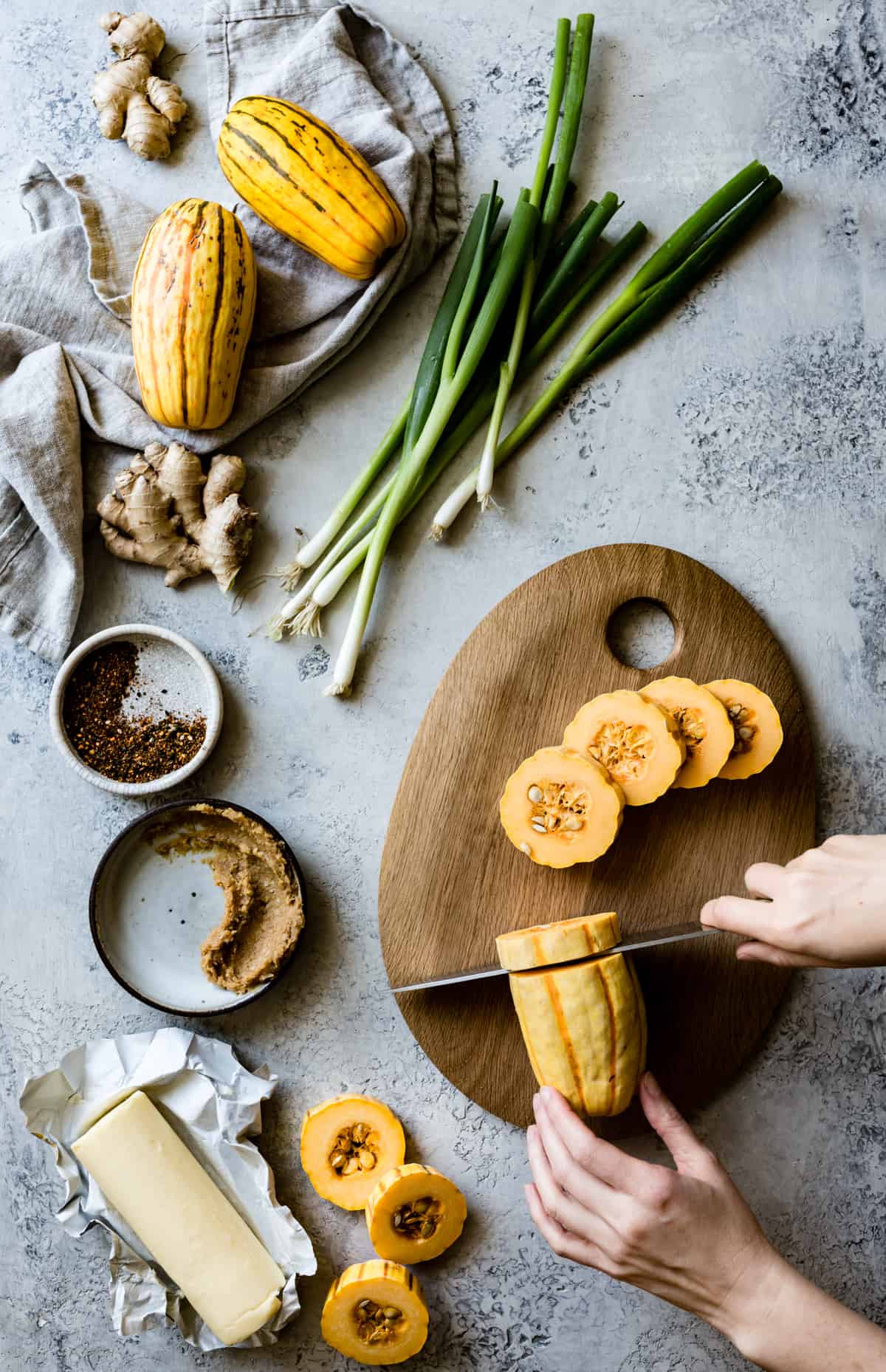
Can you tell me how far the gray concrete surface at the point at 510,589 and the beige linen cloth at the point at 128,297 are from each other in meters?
0.07

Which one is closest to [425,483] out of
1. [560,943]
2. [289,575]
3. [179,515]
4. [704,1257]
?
[289,575]

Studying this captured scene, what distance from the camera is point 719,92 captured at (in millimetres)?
2010

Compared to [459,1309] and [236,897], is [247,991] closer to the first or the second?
[236,897]

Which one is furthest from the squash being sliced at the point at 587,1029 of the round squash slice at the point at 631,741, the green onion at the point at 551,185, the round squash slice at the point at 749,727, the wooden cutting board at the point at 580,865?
the green onion at the point at 551,185

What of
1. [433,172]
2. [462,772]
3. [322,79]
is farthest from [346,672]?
[322,79]

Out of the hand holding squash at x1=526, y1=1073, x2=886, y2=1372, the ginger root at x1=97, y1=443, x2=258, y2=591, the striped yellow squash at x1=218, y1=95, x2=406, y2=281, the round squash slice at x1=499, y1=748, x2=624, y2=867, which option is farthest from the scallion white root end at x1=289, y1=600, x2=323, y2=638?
the hand holding squash at x1=526, y1=1073, x2=886, y2=1372

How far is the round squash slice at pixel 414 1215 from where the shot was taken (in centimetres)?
183

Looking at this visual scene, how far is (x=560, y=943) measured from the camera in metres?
1.64

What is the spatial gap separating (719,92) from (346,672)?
1.35 meters

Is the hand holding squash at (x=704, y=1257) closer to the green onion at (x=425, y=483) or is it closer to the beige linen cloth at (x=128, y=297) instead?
the green onion at (x=425, y=483)

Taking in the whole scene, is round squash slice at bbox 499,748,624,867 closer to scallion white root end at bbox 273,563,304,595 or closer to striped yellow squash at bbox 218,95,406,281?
scallion white root end at bbox 273,563,304,595

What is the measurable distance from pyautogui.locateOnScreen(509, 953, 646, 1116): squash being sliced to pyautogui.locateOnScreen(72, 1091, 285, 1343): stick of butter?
0.67 meters

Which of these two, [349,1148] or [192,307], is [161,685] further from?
[349,1148]

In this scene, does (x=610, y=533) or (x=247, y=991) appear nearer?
(x=247, y=991)
